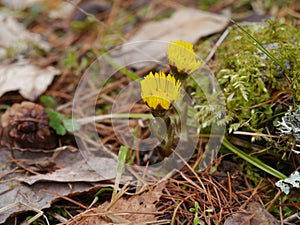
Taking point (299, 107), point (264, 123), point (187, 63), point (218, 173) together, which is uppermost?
point (187, 63)

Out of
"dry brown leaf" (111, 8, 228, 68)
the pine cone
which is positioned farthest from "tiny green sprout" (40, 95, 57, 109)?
"dry brown leaf" (111, 8, 228, 68)

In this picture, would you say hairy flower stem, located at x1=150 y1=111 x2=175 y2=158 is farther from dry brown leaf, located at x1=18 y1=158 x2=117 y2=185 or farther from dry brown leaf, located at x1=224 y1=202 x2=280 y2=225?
dry brown leaf, located at x1=224 y1=202 x2=280 y2=225

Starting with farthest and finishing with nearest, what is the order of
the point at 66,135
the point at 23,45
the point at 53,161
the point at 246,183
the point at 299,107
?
the point at 23,45 < the point at 66,135 < the point at 53,161 < the point at 246,183 < the point at 299,107

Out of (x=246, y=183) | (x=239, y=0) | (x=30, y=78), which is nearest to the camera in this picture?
(x=246, y=183)

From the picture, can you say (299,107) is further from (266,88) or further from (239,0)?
(239,0)

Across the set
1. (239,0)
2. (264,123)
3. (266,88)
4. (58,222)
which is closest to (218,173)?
(264,123)

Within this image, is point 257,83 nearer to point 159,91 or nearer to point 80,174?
point 159,91

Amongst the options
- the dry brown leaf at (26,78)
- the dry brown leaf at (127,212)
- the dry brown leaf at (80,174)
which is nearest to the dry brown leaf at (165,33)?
the dry brown leaf at (26,78)
